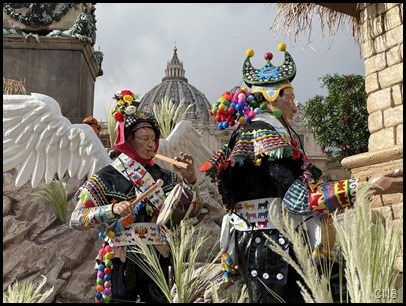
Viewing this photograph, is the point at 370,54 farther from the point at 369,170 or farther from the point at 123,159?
the point at 123,159

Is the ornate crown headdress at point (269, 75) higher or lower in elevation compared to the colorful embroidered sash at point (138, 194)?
higher

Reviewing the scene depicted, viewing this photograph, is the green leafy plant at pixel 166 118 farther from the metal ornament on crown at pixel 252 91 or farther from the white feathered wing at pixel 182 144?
the metal ornament on crown at pixel 252 91

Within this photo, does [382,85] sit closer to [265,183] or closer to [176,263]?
[265,183]

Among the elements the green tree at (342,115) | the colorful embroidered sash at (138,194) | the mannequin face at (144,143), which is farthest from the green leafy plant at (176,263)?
the green tree at (342,115)

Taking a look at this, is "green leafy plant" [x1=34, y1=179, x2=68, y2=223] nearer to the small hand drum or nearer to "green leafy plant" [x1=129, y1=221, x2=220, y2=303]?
the small hand drum

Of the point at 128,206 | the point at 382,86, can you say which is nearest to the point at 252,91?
the point at 128,206

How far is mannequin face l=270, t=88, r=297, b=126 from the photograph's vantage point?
3064 mm

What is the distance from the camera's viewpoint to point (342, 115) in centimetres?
1567

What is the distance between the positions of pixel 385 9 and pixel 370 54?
40 centimetres

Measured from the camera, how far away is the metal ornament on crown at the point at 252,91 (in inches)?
120

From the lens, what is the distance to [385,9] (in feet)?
15.0

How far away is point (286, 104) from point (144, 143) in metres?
1.07

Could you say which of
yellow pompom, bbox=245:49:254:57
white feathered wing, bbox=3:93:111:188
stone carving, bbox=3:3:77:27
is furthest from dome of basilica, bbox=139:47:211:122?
yellow pompom, bbox=245:49:254:57

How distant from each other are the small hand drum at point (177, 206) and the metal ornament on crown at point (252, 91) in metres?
0.53
